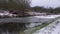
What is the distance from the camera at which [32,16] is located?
349 centimetres

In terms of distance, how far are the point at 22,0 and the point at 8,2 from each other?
1.01ft

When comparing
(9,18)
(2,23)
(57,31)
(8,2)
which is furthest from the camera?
(8,2)

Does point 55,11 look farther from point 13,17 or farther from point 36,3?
point 13,17

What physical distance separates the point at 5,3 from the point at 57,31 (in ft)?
5.65

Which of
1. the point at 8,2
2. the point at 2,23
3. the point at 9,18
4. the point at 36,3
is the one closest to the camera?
the point at 2,23

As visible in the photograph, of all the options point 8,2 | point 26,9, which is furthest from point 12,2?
point 26,9

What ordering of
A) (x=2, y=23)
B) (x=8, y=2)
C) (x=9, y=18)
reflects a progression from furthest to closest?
(x=8, y=2) < (x=9, y=18) < (x=2, y=23)

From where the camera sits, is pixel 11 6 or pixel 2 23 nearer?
pixel 2 23

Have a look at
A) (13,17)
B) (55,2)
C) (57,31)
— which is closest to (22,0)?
(13,17)

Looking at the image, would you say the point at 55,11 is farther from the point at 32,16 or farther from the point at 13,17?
the point at 13,17

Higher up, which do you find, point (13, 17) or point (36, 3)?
point (36, 3)

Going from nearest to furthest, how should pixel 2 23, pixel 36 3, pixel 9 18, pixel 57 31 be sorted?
pixel 57 31, pixel 2 23, pixel 9 18, pixel 36 3

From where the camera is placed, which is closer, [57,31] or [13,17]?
[57,31]

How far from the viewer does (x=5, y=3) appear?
139 inches
